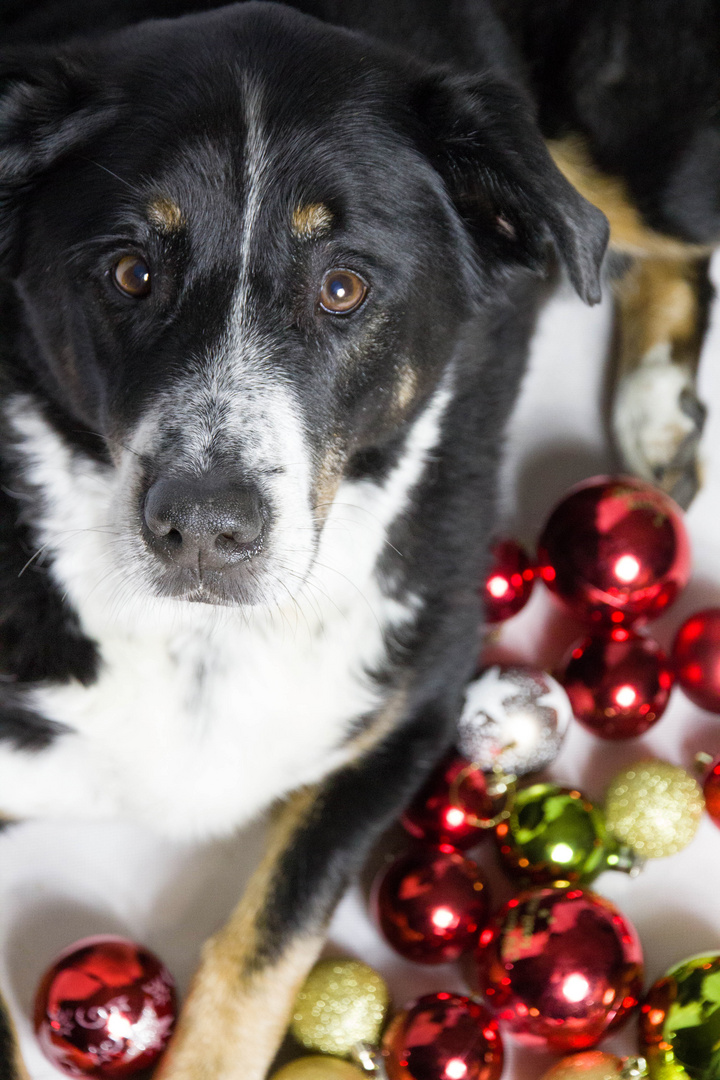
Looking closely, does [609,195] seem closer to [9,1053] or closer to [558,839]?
[558,839]

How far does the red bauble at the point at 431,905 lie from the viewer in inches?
83.8

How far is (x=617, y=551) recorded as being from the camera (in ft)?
7.75

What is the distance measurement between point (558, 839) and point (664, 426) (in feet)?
3.30

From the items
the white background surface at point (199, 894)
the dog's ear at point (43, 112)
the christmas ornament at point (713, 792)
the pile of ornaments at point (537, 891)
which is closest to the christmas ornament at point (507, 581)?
the pile of ornaments at point (537, 891)

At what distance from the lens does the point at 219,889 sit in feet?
7.59

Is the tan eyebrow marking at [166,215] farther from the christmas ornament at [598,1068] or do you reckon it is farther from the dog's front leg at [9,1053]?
the christmas ornament at [598,1068]

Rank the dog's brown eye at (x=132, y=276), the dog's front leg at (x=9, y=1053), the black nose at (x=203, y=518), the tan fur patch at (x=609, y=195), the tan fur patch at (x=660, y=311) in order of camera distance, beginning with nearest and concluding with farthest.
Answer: the black nose at (x=203, y=518) → the dog's brown eye at (x=132, y=276) → the dog's front leg at (x=9, y=1053) → the tan fur patch at (x=609, y=195) → the tan fur patch at (x=660, y=311)

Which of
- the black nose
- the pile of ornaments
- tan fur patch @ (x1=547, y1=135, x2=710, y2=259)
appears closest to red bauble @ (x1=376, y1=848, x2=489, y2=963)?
the pile of ornaments

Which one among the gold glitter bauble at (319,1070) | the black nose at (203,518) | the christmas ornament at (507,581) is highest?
the black nose at (203,518)

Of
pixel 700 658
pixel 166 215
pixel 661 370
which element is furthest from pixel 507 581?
pixel 166 215

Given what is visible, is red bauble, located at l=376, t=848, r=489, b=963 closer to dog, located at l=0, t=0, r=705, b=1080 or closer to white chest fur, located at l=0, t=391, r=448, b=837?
dog, located at l=0, t=0, r=705, b=1080

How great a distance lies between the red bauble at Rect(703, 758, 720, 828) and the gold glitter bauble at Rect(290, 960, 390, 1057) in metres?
0.73

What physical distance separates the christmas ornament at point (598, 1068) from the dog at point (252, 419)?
473mm

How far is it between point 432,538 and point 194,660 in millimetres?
483
